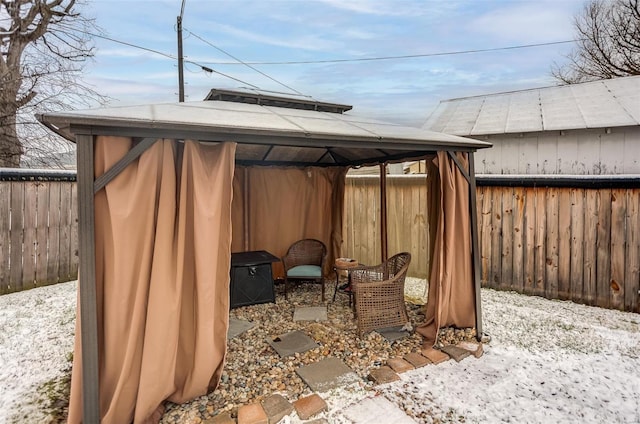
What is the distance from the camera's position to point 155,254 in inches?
92.8

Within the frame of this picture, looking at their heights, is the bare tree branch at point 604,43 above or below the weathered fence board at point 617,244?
above

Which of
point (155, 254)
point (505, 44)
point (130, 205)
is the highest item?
point (505, 44)

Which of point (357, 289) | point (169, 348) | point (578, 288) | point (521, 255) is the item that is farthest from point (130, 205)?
point (578, 288)

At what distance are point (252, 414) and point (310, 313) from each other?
218 centimetres

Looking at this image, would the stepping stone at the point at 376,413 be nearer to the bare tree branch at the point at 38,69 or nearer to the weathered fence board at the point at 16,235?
the weathered fence board at the point at 16,235

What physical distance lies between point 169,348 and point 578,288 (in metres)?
5.18

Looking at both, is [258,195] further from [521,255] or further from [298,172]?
[521,255]

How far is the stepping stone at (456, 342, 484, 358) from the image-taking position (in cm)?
320

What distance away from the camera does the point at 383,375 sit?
281 centimetres

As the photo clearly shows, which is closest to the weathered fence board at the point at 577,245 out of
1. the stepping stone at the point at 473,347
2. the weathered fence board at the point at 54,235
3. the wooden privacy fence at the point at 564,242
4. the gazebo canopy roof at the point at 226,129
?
the wooden privacy fence at the point at 564,242

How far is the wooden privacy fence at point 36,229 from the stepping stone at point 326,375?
17.0 ft

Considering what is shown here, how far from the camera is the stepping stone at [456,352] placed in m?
3.12

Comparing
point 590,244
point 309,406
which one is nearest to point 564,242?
point 590,244

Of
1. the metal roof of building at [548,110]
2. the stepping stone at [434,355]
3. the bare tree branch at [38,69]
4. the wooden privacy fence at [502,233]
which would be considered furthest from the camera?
the metal roof of building at [548,110]
